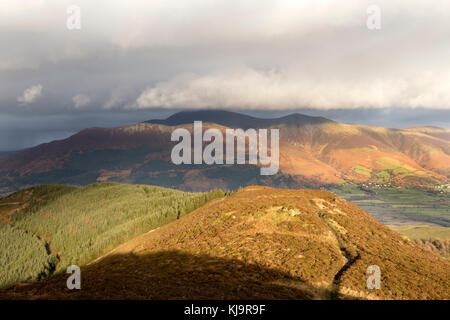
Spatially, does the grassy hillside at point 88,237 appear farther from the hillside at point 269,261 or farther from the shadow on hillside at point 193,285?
the shadow on hillside at point 193,285

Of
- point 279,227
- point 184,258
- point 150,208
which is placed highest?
point 279,227

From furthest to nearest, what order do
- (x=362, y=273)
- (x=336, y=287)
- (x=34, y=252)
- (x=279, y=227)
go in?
1. (x=34, y=252)
2. (x=279, y=227)
3. (x=362, y=273)
4. (x=336, y=287)

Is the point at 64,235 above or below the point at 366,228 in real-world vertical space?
below

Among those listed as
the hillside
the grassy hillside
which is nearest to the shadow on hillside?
the hillside

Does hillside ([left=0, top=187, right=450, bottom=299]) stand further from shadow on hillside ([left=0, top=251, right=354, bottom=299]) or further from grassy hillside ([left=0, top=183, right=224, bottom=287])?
grassy hillside ([left=0, top=183, right=224, bottom=287])

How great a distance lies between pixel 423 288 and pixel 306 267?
1265 centimetres

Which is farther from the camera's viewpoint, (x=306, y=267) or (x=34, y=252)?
(x=34, y=252)

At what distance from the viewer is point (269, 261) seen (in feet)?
125

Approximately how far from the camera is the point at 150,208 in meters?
162

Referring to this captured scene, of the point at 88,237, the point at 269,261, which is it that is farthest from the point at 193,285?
the point at 88,237

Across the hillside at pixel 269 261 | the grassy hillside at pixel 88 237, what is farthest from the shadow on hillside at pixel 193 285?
the grassy hillside at pixel 88 237

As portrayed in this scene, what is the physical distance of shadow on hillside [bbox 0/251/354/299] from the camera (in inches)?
1092
